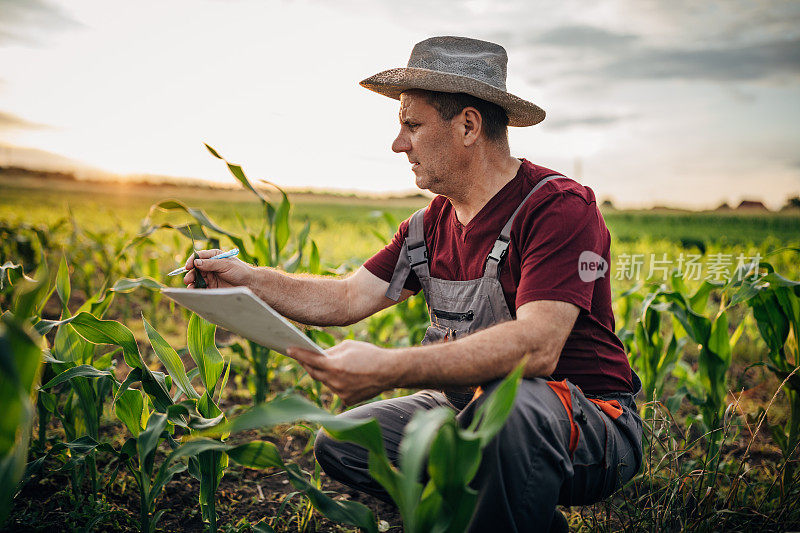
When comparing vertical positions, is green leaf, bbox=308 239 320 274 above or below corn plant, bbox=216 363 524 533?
above

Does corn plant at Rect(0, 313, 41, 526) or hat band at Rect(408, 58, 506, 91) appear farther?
hat band at Rect(408, 58, 506, 91)

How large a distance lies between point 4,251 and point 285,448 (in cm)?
381

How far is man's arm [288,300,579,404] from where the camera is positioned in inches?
52.5

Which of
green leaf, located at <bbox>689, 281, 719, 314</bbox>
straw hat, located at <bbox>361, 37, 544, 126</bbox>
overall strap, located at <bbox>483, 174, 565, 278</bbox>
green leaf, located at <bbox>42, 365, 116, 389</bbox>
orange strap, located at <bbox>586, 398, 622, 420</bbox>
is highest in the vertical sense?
straw hat, located at <bbox>361, 37, 544, 126</bbox>

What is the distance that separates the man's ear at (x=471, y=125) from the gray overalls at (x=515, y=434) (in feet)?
0.94

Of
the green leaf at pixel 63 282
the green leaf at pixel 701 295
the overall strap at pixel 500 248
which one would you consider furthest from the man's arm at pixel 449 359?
the green leaf at pixel 701 295

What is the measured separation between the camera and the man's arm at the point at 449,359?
1.33 m

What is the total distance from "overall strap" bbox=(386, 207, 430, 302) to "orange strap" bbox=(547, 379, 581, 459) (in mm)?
699

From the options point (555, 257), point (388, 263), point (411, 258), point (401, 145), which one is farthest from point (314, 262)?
point (555, 257)

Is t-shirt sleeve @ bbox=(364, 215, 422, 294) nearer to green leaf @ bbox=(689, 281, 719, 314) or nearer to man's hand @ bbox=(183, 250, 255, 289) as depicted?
man's hand @ bbox=(183, 250, 255, 289)

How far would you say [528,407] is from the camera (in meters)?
1.44

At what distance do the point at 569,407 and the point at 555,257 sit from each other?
1.42 feet

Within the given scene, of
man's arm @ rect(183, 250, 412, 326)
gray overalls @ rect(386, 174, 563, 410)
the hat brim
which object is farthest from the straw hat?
man's arm @ rect(183, 250, 412, 326)

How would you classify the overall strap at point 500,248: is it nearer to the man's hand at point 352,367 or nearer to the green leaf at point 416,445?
the man's hand at point 352,367
